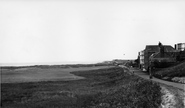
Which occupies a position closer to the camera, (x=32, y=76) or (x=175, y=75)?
(x=175, y=75)

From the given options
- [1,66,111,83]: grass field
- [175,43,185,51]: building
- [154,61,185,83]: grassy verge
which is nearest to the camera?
[154,61,185,83]: grassy verge

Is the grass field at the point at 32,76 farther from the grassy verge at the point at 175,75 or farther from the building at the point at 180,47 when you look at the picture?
the building at the point at 180,47

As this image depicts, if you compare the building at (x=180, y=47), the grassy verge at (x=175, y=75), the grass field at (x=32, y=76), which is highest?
Answer: the building at (x=180, y=47)

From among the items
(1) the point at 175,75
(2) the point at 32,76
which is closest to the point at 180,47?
(1) the point at 175,75

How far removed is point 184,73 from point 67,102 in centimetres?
2146

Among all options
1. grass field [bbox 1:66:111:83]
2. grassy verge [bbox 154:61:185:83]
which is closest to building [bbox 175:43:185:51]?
grassy verge [bbox 154:61:185:83]

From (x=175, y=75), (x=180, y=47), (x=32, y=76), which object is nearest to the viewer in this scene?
(x=175, y=75)

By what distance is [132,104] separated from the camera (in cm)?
2342

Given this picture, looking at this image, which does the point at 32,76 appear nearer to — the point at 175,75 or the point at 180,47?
the point at 175,75

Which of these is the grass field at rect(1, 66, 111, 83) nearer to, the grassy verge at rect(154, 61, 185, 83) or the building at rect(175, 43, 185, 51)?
the grassy verge at rect(154, 61, 185, 83)

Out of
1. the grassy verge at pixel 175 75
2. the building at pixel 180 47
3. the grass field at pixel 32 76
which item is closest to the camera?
the grassy verge at pixel 175 75

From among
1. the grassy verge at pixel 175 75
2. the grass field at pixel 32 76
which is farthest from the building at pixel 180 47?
the grass field at pixel 32 76

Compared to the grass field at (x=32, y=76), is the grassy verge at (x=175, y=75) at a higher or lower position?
higher

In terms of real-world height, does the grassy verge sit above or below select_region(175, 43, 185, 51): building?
below
